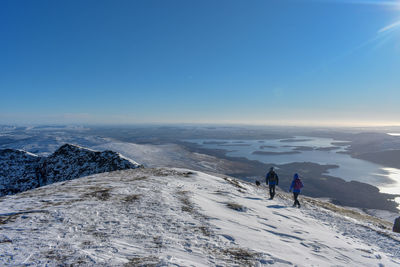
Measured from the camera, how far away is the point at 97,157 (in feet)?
77.7

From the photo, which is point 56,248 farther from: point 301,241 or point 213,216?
point 301,241

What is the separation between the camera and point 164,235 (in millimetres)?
6188

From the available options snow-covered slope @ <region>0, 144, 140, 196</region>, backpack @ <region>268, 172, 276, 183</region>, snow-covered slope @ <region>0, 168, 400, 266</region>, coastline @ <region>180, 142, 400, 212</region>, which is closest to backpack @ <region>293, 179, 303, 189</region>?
backpack @ <region>268, 172, 276, 183</region>

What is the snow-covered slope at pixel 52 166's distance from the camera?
21.2 metres

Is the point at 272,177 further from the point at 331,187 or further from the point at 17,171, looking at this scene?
the point at 331,187

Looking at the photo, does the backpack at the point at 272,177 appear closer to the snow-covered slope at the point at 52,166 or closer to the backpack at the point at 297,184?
the backpack at the point at 297,184

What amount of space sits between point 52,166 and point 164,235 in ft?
78.4

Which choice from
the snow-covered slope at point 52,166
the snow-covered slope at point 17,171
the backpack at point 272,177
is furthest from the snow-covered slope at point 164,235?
the snow-covered slope at point 17,171

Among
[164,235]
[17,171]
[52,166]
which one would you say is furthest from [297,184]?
[17,171]

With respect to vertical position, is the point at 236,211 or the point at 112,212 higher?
the point at 112,212

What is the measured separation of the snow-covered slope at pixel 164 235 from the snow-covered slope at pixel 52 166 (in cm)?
1274

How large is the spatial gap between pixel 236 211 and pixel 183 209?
3.05 metres

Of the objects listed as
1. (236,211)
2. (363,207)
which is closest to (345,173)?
(363,207)

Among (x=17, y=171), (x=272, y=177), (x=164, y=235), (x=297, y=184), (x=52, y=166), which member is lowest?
(x=17, y=171)
